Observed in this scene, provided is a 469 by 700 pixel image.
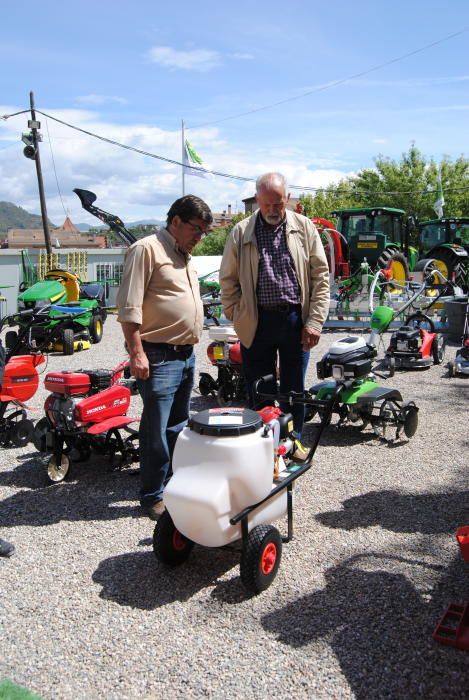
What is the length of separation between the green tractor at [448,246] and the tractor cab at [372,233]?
87 cm

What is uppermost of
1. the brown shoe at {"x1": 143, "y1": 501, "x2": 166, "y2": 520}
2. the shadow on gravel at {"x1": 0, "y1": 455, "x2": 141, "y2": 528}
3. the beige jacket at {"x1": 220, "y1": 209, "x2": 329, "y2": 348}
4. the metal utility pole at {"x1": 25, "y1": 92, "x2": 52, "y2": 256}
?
the metal utility pole at {"x1": 25, "y1": 92, "x2": 52, "y2": 256}

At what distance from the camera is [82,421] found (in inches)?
162

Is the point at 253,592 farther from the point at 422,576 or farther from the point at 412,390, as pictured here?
the point at 412,390

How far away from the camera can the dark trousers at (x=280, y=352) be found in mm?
3885

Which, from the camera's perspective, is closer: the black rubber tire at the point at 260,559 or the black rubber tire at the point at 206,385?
the black rubber tire at the point at 260,559

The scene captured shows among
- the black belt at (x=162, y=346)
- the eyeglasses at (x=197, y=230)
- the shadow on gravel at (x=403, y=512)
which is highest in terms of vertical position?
the eyeglasses at (x=197, y=230)

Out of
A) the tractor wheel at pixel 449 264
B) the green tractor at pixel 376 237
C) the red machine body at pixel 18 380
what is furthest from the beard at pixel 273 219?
the tractor wheel at pixel 449 264

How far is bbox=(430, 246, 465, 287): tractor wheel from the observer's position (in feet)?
46.9

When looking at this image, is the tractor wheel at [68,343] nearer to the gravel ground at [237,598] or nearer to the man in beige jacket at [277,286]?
the gravel ground at [237,598]

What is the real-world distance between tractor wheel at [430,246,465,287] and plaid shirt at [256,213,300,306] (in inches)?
439

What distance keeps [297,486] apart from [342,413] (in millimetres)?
1195

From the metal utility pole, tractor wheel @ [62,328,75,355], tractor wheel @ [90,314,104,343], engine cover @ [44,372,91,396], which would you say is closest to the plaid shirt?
engine cover @ [44,372,91,396]

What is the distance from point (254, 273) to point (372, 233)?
11328 millimetres

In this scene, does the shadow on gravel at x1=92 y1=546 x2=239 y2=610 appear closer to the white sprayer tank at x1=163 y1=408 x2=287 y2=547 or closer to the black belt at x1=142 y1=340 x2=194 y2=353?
the white sprayer tank at x1=163 y1=408 x2=287 y2=547
